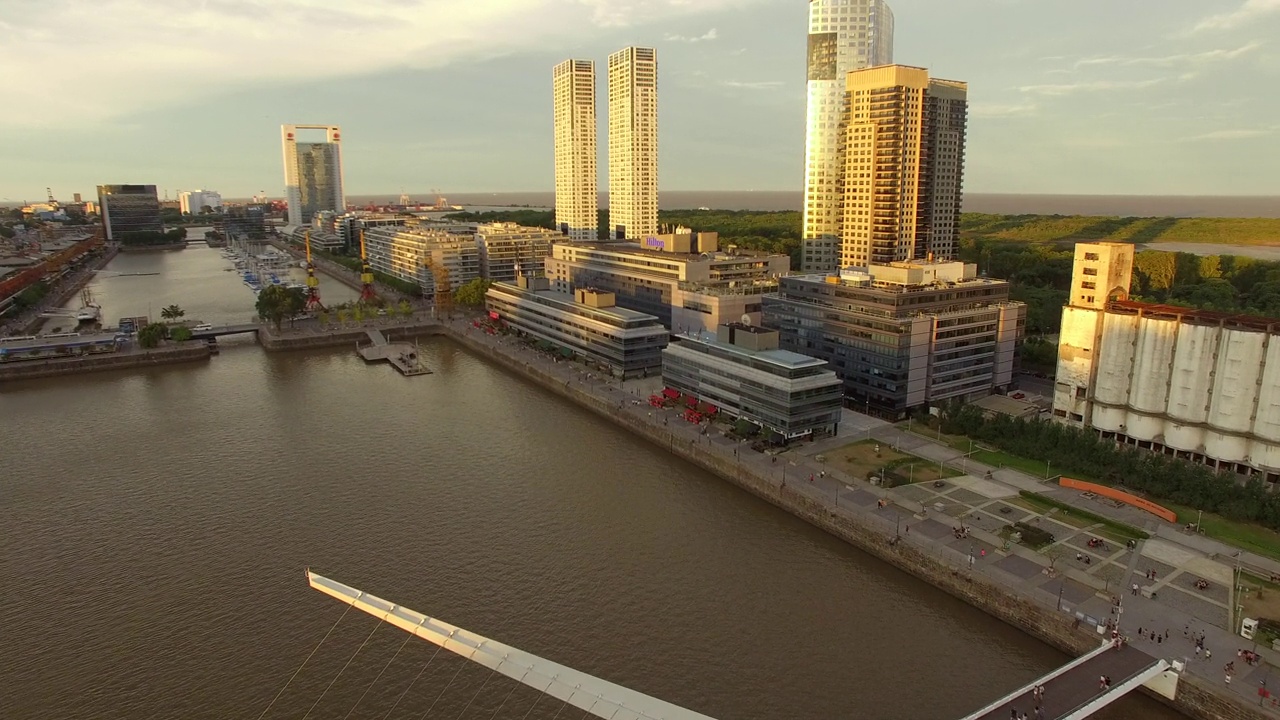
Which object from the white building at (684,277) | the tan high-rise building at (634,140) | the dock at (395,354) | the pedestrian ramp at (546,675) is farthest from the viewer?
the tan high-rise building at (634,140)

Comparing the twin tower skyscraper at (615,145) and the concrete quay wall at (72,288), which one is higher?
the twin tower skyscraper at (615,145)

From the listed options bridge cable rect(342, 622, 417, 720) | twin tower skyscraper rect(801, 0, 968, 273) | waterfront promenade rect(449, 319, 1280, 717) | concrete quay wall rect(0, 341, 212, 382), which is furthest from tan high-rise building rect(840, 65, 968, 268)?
concrete quay wall rect(0, 341, 212, 382)

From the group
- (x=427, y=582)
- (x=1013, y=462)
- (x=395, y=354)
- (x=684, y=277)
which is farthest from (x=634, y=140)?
(x=427, y=582)

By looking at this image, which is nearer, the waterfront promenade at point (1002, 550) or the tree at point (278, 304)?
the waterfront promenade at point (1002, 550)

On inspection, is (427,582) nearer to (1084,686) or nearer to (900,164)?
(1084,686)

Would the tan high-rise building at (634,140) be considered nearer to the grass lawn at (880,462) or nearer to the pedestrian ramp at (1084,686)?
the grass lawn at (880,462)

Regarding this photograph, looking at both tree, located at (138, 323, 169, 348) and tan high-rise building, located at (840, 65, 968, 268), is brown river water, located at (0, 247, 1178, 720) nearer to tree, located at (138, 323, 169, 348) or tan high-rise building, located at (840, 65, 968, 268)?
tree, located at (138, 323, 169, 348)

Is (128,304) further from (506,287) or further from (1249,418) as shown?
(1249,418)

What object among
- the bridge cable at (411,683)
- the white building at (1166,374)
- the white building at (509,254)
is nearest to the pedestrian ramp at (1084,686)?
the bridge cable at (411,683)
